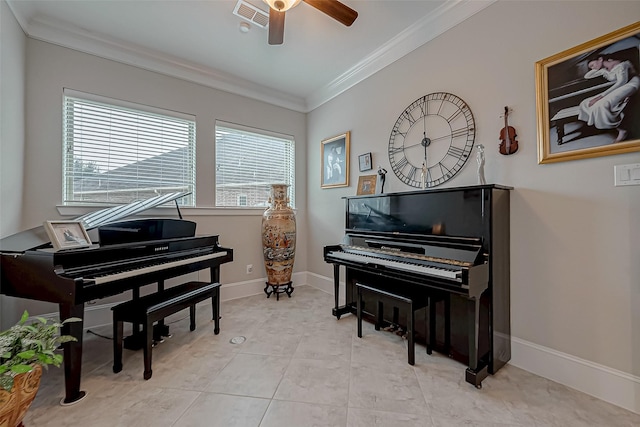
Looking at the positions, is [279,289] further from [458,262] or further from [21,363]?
[21,363]

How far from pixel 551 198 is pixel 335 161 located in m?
2.28

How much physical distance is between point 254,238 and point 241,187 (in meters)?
0.71

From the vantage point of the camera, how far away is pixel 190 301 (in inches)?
83.6

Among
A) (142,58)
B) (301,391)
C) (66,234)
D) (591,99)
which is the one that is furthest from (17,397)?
(591,99)

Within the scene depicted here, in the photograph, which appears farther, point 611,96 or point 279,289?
point 279,289

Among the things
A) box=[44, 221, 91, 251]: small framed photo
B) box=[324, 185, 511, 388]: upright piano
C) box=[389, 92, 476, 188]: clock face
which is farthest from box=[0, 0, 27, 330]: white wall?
box=[389, 92, 476, 188]: clock face

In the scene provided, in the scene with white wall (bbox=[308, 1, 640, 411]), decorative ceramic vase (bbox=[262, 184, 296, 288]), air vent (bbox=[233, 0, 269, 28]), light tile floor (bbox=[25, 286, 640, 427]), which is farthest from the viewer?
decorative ceramic vase (bbox=[262, 184, 296, 288])

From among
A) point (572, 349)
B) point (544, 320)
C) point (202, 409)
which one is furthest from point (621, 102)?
point (202, 409)

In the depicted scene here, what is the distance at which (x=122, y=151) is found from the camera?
2787 millimetres

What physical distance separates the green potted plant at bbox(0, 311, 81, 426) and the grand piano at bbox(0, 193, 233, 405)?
0.92 ft

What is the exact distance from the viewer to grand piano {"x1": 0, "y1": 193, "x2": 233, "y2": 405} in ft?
4.94

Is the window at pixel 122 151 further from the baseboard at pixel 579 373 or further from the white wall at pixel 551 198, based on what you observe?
the baseboard at pixel 579 373

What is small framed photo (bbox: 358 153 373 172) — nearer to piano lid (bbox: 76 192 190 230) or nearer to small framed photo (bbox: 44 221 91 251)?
piano lid (bbox: 76 192 190 230)

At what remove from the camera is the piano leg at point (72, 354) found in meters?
1.48
